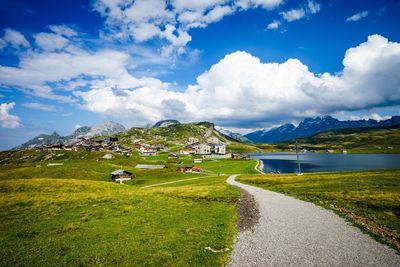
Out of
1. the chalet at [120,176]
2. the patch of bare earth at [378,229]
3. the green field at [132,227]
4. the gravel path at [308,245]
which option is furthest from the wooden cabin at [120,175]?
the patch of bare earth at [378,229]

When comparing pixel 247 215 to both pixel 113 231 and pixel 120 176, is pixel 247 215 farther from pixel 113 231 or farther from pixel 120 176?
pixel 120 176

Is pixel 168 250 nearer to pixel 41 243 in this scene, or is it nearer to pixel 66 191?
pixel 41 243

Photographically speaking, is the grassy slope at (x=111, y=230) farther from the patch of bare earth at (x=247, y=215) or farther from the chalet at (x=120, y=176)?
the chalet at (x=120, y=176)

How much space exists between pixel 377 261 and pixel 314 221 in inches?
412

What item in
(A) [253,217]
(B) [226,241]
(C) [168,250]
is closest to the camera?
(C) [168,250]

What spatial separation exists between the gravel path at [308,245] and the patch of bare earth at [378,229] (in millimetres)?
1150

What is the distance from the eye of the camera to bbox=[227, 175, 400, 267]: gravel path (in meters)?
15.7

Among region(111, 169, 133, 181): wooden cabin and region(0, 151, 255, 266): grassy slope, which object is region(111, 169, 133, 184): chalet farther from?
region(0, 151, 255, 266): grassy slope

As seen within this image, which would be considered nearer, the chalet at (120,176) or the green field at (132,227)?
the green field at (132,227)

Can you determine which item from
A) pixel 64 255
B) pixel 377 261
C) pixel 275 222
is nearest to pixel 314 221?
pixel 275 222

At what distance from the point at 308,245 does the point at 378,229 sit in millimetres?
8128

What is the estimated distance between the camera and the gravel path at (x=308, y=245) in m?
15.7

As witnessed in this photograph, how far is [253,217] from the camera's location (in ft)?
94.3

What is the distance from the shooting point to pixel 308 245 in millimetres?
18641
